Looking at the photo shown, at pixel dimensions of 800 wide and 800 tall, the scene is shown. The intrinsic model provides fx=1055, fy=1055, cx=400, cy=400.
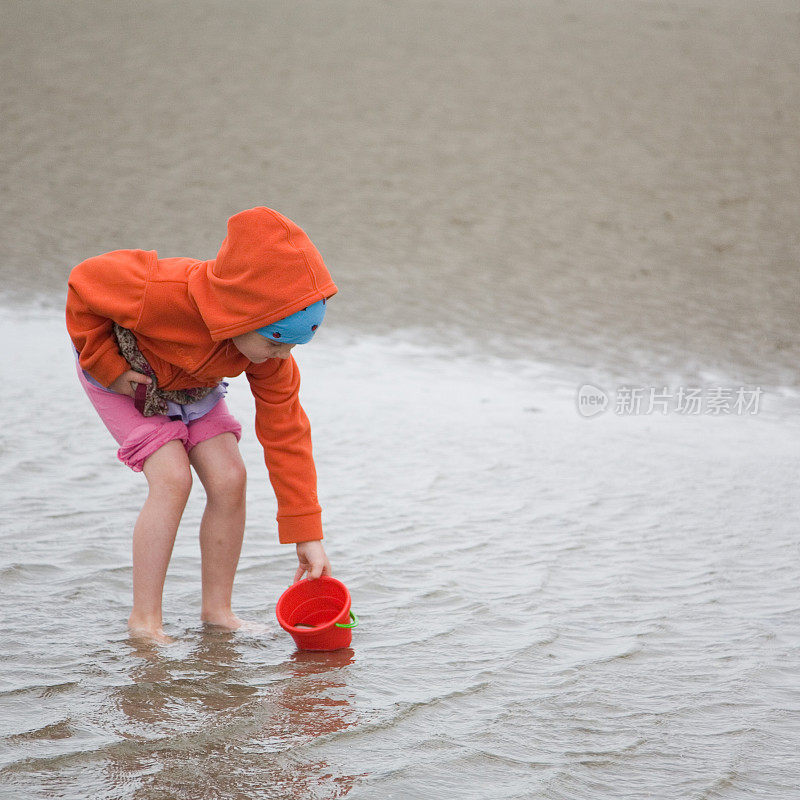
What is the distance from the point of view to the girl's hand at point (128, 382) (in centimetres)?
224

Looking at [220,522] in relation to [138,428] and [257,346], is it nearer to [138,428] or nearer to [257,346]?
[138,428]

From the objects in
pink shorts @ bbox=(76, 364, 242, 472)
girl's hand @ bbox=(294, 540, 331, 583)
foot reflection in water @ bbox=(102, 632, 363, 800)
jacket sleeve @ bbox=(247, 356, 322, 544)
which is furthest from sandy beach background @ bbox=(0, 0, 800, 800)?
pink shorts @ bbox=(76, 364, 242, 472)

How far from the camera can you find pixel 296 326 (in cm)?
211

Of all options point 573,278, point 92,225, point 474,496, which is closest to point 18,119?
point 92,225

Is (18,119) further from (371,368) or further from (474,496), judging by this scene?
(474,496)

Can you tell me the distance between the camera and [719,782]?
5.97 feet

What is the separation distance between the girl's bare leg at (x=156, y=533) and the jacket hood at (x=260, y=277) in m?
0.35

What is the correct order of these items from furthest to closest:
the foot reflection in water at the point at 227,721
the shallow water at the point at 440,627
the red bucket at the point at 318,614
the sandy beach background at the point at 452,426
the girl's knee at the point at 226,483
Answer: the girl's knee at the point at 226,483, the red bucket at the point at 318,614, the sandy beach background at the point at 452,426, the shallow water at the point at 440,627, the foot reflection in water at the point at 227,721

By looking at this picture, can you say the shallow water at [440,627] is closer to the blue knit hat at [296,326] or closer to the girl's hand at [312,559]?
the girl's hand at [312,559]

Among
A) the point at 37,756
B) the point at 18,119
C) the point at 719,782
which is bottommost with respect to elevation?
the point at 719,782

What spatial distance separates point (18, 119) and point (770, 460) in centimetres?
933

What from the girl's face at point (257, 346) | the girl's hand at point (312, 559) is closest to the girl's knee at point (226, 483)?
the girl's hand at point (312, 559)

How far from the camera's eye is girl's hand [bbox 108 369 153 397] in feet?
7.36

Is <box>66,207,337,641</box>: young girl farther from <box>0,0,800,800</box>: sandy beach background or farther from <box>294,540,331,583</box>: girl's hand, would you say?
<box>0,0,800,800</box>: sandy beach background
